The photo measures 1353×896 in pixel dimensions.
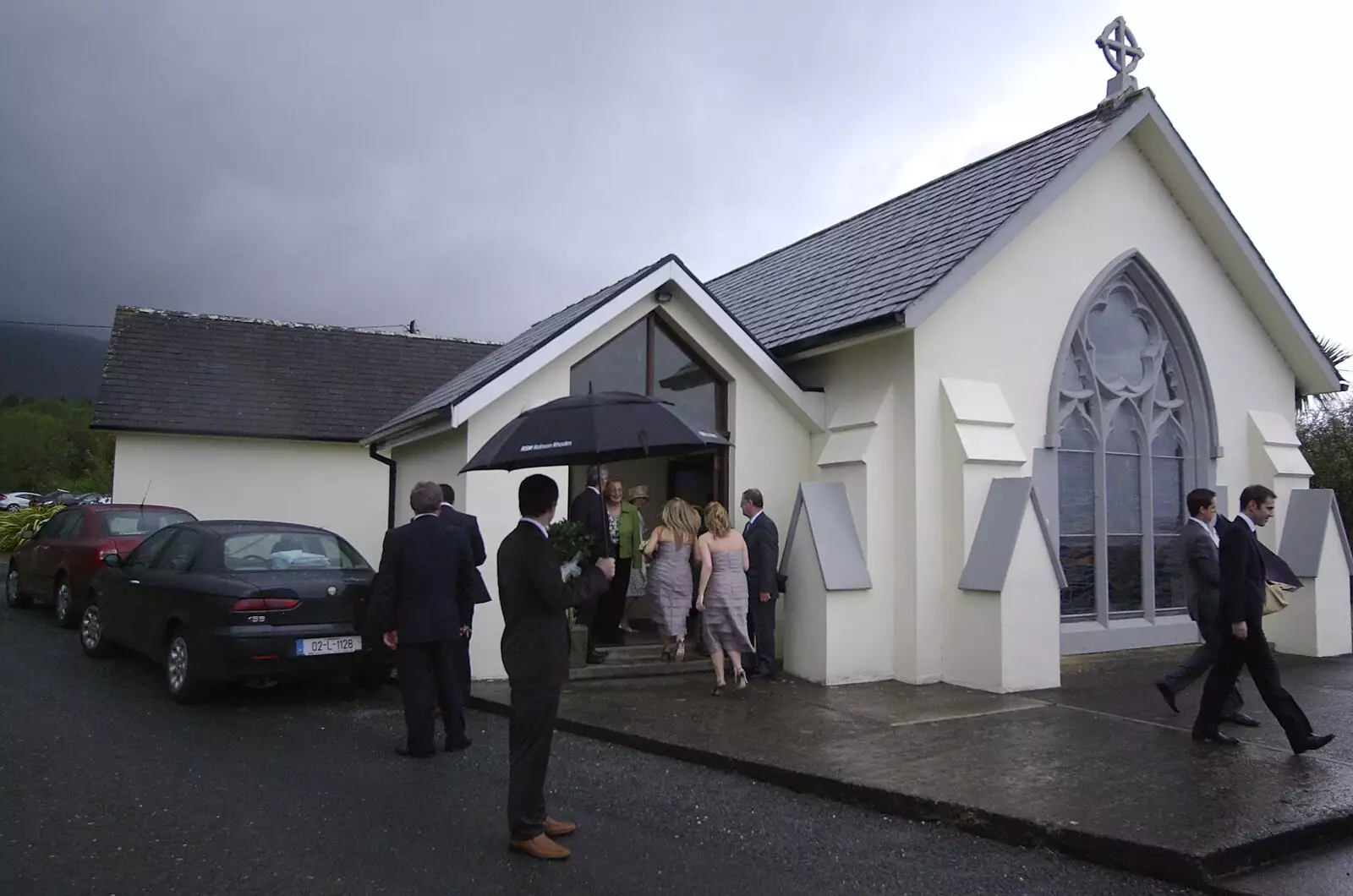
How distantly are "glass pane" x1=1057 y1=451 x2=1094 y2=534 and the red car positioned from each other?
1072 cm

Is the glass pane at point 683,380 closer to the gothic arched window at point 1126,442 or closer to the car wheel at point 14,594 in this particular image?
the gothic arched window at point 1126,442

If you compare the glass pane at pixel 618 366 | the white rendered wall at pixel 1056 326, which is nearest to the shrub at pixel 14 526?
the glass pane at pixel 618 366

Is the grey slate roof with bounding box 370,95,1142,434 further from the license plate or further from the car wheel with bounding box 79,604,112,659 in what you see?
the car wheel with bounding box 79,604,112,659

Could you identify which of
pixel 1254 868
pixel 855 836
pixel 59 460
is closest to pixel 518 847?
pixel 855 836

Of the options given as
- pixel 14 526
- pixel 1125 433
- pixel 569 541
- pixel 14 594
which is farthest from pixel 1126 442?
pixel 14 526

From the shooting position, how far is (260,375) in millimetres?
20250

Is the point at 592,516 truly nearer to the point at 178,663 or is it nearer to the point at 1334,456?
the point at 178,663

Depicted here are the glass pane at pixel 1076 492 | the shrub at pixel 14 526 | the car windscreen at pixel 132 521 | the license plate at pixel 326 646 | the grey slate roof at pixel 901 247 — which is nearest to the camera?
the license plate at pixel 326 646

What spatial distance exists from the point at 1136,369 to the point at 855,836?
8632 millimetres

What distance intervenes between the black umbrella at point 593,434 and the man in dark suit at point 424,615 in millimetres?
1035

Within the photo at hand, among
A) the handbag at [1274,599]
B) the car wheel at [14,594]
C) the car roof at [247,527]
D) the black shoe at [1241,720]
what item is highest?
the car roof at [247,527]

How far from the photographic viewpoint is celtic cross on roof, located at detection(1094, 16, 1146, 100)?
1163 centimetres

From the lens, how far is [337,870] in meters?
4.64

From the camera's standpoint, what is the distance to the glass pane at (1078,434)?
11.2m
